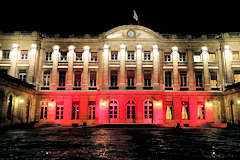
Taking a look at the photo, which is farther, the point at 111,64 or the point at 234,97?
the point at 111,64

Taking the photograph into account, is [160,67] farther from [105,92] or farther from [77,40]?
[77,40]

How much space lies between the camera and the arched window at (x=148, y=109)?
89.3ft

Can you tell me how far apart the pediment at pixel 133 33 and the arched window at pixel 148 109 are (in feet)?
32.0

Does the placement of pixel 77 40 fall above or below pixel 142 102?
above

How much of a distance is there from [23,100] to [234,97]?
27.1 meters

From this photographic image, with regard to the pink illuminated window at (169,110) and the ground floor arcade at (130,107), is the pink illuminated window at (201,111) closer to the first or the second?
the ground floor arcade at (130,107)

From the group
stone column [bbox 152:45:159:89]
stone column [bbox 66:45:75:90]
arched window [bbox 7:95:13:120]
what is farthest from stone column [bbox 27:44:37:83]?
stone column [bbox 152:45:159:89]

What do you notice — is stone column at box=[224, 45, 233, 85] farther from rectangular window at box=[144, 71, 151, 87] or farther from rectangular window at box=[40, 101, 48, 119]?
rectangular window at box=[40, 101, 48, 119]

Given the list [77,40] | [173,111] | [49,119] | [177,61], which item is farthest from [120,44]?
[49,119]

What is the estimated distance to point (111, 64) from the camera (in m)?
28.7

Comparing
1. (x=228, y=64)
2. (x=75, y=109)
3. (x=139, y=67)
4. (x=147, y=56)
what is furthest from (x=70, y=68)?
(x=228, y=64)

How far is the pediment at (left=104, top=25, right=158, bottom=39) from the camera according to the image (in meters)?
29.2

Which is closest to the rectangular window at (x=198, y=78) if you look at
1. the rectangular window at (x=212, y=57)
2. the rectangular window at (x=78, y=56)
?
the rectangular window at (x=212, y=57)

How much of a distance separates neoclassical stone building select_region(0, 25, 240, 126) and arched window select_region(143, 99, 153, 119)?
14 centimetres
